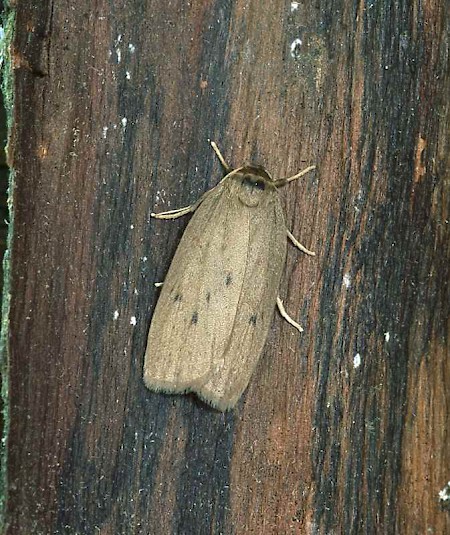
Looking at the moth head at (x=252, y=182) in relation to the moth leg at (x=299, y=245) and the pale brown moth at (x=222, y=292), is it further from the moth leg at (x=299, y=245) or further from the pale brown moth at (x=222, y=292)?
the moth leg at (x=299, y=245)

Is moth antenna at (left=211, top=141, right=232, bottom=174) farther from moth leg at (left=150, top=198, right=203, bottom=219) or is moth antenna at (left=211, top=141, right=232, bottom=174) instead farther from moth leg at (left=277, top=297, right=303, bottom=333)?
moth leg at (left=277, top=297, right=303, bottom=333)

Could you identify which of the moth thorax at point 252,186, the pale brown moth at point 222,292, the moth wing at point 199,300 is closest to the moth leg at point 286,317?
the pale brown moth at point 222,292

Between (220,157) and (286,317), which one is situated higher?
(220,157)

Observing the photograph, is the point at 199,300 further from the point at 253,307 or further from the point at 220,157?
the point at 220,157

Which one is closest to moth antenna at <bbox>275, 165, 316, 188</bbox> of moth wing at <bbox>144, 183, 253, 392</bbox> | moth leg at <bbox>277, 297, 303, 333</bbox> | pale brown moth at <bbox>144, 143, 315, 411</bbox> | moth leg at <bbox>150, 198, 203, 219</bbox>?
pale brown moth at <bbox>144, 143, 315, 411</bbox>

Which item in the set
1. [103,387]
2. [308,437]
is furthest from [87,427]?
[308,437]

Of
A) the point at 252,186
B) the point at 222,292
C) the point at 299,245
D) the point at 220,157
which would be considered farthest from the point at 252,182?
the point at 222,292
